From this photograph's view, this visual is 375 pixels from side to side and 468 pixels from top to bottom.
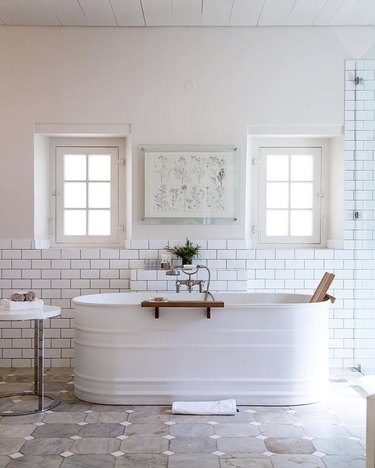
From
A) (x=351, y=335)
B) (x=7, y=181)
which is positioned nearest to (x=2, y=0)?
(x=7, y=181)

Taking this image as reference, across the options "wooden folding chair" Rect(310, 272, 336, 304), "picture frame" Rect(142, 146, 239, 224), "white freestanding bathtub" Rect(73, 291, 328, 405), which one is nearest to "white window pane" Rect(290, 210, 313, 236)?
"picture frame" Rect(142, 146, 239, 224)

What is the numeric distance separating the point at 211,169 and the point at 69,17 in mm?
1952

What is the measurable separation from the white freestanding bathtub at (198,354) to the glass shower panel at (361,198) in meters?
1.22

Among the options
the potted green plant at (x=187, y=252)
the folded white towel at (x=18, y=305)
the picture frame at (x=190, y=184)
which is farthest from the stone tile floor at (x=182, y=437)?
the picture frame at (x=190, y=184)

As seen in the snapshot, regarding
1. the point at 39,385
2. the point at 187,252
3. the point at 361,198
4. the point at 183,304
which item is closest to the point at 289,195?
the point at 361,198

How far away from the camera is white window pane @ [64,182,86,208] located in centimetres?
720

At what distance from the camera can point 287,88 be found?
22.5ft

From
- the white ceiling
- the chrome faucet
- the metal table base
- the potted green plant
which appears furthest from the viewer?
the potted green plant

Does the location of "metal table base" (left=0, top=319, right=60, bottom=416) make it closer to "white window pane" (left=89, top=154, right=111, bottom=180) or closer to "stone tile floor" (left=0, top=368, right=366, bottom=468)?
"stone tile floor" (left=0, top=368, right=366, bottom=468)

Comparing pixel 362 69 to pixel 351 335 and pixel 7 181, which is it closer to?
pixel 351 335

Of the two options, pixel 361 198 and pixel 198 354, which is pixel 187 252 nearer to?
pixel 198 354

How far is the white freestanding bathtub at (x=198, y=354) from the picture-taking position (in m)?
5.45

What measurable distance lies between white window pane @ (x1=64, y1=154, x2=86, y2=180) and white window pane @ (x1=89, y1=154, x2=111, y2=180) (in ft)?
0.24

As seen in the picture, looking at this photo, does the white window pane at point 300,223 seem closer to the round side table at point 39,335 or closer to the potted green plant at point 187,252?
Result: the potted green plant at point 187,252
